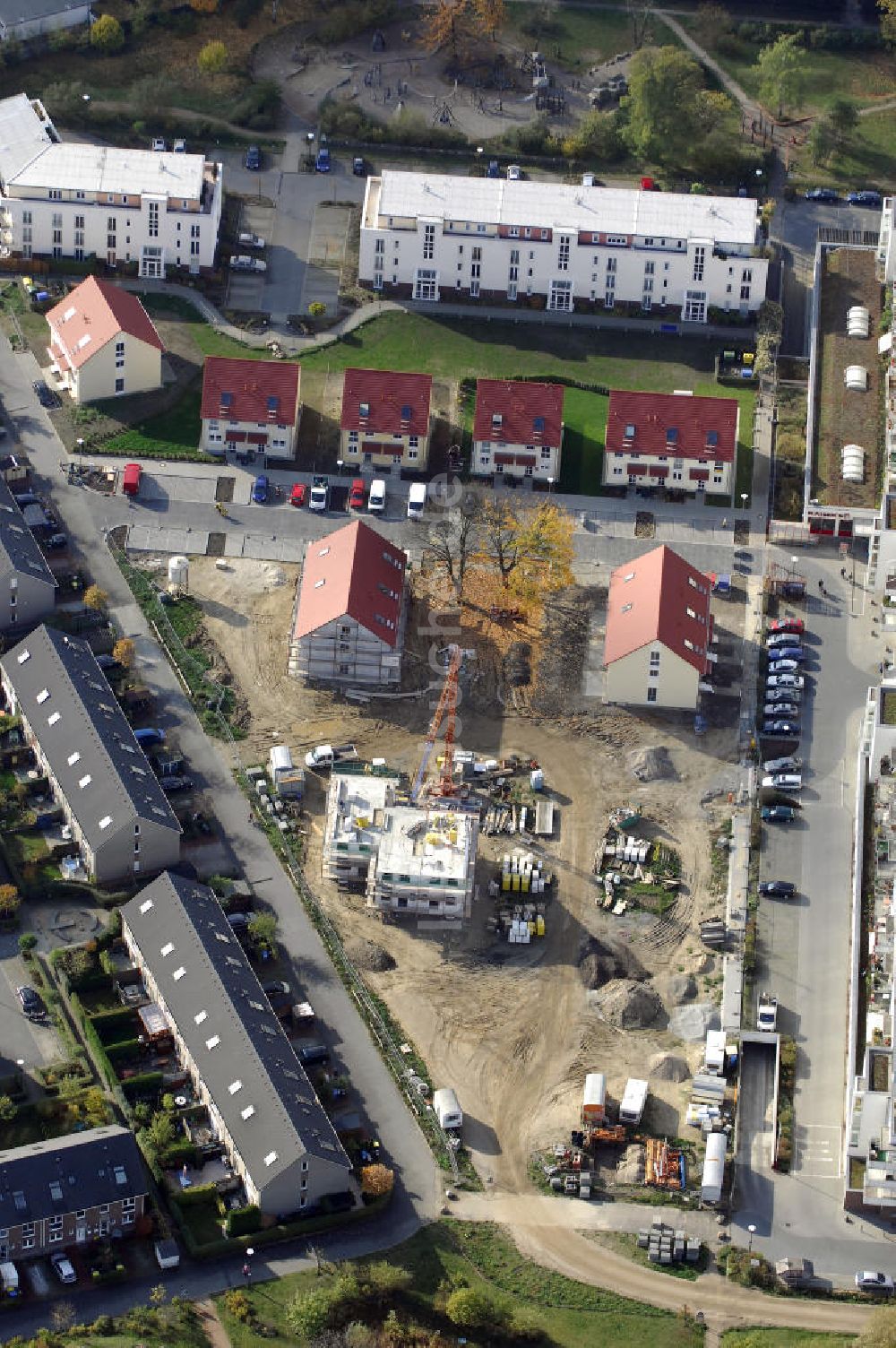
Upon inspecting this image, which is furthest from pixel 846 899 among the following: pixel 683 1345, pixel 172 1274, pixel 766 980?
pixel 172 1274

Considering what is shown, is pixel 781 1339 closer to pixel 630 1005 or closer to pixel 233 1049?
pixel 630 1005

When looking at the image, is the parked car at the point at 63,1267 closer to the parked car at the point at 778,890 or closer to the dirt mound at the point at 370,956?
the dirt mound at the point at 370,956

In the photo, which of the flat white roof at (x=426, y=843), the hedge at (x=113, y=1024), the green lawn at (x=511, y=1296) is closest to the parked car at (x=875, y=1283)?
the green lawn at (x=511, y=1296)

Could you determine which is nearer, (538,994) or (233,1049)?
(233,1049)

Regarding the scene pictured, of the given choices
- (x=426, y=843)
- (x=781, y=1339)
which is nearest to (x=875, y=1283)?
(x=781, y=1339)

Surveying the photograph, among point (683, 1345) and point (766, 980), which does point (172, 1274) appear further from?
point (766, 980)

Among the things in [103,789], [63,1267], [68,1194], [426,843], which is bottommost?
[63,1267]
